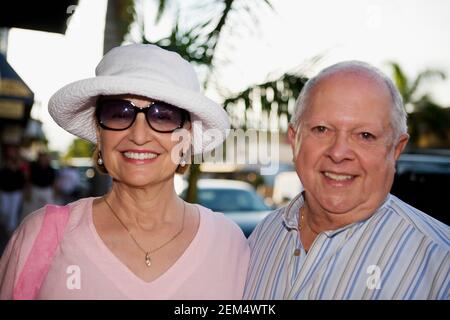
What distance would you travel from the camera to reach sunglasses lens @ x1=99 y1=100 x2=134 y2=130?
1.92 meters

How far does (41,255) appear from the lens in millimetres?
1806

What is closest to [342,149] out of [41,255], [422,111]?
[41,255]

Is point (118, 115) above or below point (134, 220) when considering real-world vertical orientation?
above

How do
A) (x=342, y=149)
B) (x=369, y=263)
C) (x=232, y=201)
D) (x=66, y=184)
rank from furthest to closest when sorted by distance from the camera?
(x=66, y=184)
(x=232, y=201)
(x=342, y=149)
(x=369, y=263)

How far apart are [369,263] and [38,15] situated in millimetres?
3146

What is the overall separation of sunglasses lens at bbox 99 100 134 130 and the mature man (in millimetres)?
810

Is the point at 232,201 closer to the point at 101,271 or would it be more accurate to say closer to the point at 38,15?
the point at 38,15

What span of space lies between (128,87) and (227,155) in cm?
193

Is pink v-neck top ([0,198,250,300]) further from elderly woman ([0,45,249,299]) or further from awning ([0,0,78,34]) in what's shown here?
awning ([0,0,78,34])

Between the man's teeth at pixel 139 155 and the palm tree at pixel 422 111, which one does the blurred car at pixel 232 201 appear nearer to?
the man's teeth at pixel 139 155

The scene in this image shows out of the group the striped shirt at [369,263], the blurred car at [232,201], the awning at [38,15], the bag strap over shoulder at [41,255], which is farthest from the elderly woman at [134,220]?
the blurred car at [232,201]
